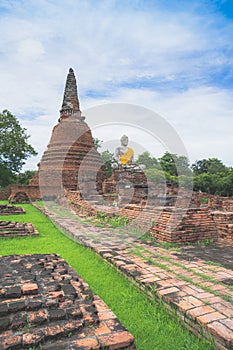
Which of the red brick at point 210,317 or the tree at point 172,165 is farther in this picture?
the tree at point 172,165

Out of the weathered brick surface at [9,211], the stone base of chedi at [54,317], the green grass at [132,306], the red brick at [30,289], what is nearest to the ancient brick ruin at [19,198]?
the weathered brick surface at [9,211]

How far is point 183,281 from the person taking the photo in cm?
284

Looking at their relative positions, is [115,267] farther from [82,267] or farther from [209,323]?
[209,323]

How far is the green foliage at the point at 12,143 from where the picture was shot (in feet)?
62.3

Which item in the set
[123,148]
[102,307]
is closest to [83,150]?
[123,148]

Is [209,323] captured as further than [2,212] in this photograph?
No

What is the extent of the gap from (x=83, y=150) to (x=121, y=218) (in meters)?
11.2

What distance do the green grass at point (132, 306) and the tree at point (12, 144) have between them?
625 inches

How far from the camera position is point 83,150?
56.6ft

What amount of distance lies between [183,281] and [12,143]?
1835cm

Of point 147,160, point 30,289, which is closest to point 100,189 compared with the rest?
point 30,289

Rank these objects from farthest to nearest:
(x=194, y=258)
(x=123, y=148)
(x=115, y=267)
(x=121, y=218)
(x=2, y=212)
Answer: (x=123, y=148)
(x=2, y=212)
(x=121, y=218)
(x=194, y=258)
(x=115, y=267)

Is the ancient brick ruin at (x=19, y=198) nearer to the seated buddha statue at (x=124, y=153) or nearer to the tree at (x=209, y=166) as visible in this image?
the seated buddha statue at (x=124, y=153)

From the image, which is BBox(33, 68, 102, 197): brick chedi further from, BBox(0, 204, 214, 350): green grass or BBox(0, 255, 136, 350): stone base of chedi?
BBox(0, 255, 136, 350): stone base of chedi
